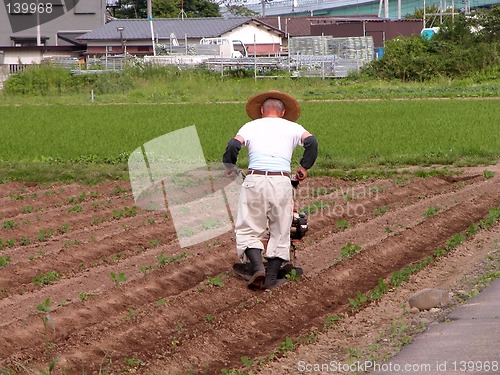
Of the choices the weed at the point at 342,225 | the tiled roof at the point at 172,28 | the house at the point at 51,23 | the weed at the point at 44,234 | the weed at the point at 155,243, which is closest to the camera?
the weed at the point at 155,243

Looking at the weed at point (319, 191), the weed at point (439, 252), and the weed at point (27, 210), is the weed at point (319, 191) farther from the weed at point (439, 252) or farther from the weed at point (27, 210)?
the weed at point (439, 252)

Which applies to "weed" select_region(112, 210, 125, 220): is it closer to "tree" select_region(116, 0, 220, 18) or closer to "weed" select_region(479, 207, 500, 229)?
"weed" select_region(479, 207, 500, 229)

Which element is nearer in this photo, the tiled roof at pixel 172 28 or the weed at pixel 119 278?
the weed at pixel 119 278

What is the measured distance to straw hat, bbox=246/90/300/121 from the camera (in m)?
8.40

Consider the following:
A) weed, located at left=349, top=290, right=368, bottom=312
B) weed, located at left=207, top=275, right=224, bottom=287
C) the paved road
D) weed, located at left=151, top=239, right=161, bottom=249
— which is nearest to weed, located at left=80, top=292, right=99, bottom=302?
weed, located at left=207, top=275, right=224, bottom=287

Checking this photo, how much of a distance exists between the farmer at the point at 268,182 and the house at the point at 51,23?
4817 cm

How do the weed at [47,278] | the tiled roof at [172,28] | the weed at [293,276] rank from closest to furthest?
1. the weed at [293,276]
2. the weed at [47,278]
3. the tiled roof at [172,28]

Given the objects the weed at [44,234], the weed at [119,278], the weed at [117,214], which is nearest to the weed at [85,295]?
the weed at [119,278]

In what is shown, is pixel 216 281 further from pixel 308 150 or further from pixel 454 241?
pixel 454 241

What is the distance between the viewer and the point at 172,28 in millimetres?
57719

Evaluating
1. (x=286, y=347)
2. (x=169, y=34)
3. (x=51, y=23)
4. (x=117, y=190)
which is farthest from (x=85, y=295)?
(x=51, y=23)

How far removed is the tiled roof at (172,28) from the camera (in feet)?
184

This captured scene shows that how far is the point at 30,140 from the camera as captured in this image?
2209 centimetres

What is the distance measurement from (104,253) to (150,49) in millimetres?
47908
